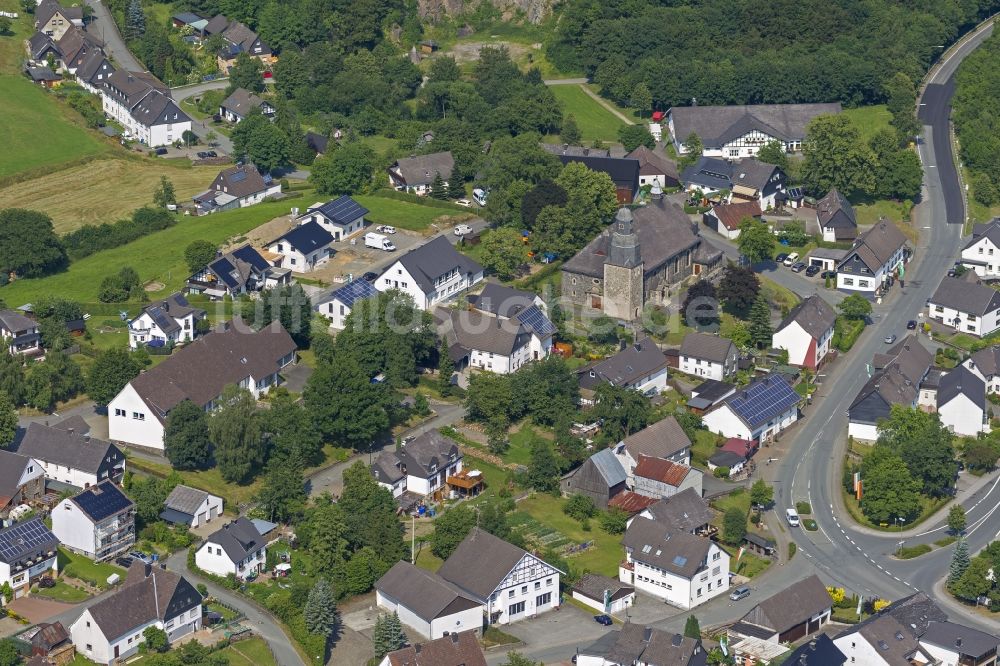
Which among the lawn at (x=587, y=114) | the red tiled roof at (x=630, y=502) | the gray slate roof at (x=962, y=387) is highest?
the red tiled roof at (x=630, y=502)

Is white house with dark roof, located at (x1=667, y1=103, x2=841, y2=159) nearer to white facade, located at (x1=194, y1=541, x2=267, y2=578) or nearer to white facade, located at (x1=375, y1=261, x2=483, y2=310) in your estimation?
white facade, located at (x1=375, y1=261, x2=483, y2=310)

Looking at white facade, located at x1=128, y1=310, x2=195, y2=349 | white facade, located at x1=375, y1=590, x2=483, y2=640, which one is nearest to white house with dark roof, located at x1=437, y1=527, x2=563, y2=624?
white facade, located at x1=375, y1=590, x2=483, y2=640

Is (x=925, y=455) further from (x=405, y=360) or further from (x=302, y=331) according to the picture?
(x=302, y=331)

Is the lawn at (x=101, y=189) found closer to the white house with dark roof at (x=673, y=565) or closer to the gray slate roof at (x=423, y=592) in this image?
the gray slate roof at (x=423, y=592)

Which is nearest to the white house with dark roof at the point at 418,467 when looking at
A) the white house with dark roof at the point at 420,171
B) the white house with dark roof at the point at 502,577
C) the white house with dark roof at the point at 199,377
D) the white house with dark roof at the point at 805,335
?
the white house with dark roof at the point at 502,577

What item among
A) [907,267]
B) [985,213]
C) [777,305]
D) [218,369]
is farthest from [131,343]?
[985,213]

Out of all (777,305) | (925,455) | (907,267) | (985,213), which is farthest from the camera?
(985,213)

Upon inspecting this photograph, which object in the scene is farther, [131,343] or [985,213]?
[985,213]
